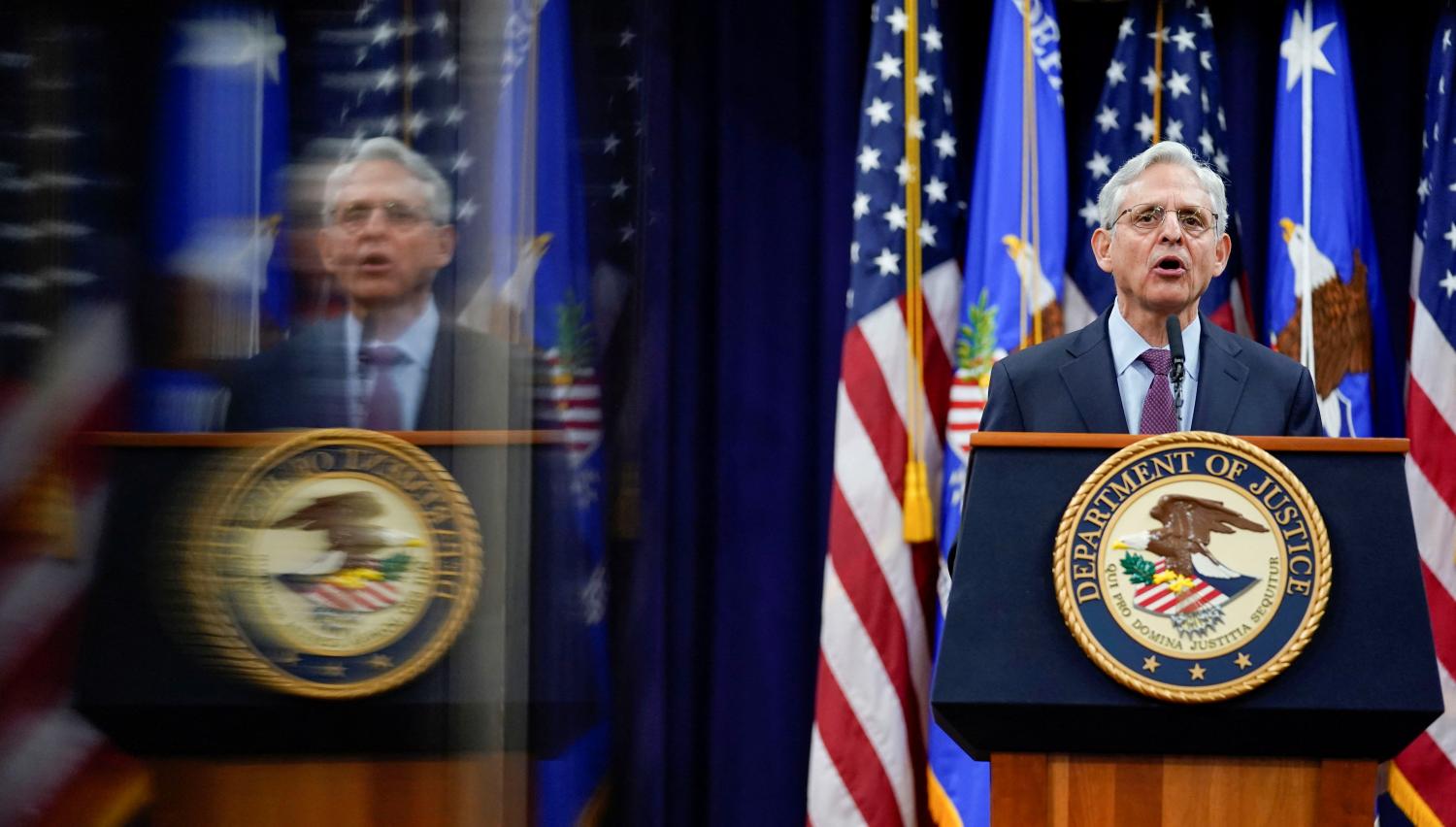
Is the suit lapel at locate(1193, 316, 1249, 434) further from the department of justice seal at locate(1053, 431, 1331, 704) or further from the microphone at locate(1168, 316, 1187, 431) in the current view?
the department of justice seal at locate(1053, 431, 1331, 704)

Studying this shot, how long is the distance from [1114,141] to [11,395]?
155 inches

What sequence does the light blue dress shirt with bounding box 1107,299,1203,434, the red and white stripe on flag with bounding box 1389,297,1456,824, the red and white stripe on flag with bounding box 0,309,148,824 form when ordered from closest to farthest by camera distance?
the red and white stripe on flag with bounding box 0,309,148,824 → the light blue dress shirt with bounding box 1107,299,1203,434 → the red and white stripe on flag with bounding box 1389,297,1456,824

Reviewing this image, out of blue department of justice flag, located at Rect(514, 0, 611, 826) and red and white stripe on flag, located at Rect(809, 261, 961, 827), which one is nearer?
blue department of justice flag, located at Rect(514, 0, 611, 826)

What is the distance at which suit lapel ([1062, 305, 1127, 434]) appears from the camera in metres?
2.62

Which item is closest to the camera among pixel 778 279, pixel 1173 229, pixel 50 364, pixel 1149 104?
pixel 50 364

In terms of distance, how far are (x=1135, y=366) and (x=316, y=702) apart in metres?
2.40

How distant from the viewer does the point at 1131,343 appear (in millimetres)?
2750

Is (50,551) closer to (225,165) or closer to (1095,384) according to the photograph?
(225,165)

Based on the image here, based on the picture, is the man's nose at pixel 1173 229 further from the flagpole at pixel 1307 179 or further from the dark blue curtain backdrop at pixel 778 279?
the dark blue curtain backdrop at pixel 778 279

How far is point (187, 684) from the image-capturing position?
50 cm

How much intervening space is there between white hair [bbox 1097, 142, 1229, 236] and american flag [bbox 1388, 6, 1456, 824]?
130cm

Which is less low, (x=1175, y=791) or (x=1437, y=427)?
(x=1437, y=427)

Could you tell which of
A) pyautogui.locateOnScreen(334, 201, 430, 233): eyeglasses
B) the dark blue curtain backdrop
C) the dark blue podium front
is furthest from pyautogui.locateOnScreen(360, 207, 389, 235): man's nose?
the dark blue curtain backdrop

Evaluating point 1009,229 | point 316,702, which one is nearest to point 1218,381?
point 1009,229
